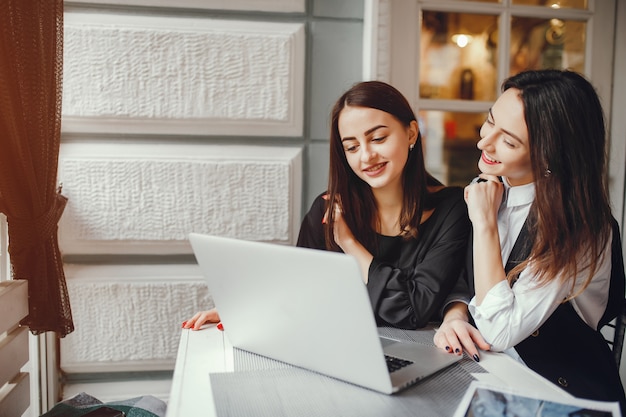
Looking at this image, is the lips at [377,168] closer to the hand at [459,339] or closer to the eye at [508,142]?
the eye at [508,142]

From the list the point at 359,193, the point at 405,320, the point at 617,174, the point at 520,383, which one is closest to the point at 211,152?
the point at 359,193

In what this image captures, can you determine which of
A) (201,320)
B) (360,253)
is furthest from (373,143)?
(201,320)

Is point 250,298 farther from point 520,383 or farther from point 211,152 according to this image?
point 211,152

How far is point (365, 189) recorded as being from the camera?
1662mm

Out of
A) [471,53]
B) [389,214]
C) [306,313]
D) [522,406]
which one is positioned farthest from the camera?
[471,53]

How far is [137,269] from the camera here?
1.96 meters

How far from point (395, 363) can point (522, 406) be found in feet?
0.96

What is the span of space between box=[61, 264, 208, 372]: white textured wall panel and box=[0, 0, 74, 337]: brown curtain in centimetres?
34

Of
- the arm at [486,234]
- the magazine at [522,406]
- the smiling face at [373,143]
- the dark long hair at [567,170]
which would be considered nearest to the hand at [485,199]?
the arm at [486,234]

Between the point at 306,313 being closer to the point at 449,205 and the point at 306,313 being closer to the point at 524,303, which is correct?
the point at 524,303

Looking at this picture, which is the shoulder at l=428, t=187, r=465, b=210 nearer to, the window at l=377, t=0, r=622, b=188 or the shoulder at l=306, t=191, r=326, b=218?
the shoulder at l=306, t=191, r=326, b=218

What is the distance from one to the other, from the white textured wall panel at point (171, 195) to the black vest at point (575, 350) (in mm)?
870

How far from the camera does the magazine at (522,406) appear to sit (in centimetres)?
76

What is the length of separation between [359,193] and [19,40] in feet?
3.15
